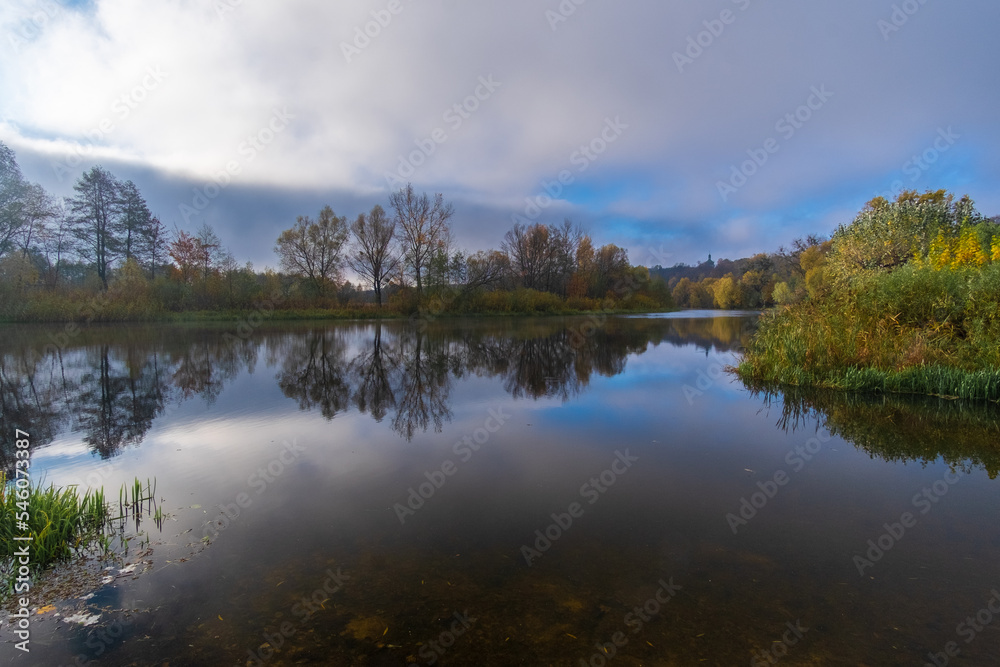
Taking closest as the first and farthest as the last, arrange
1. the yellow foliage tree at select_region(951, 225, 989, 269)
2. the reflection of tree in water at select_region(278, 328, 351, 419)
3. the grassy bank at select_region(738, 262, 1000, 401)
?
1. the reflection of tree in water at select_region(278, 328, 351, 419)
2. the grassy bank at select_region(738, 262, 1000, 401)
3. the yellow foliage tree at select_region(951, 225, 989, 269)

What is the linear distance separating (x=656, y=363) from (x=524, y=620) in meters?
11.5

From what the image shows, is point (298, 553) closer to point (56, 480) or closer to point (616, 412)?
point (56, 480)

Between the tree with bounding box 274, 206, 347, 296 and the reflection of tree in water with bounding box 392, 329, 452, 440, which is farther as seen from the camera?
the tree with bounding box 274, 206, 347, 296

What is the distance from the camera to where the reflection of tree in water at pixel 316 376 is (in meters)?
8.23

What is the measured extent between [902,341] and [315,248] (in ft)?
123

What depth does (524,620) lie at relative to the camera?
261 centimetres

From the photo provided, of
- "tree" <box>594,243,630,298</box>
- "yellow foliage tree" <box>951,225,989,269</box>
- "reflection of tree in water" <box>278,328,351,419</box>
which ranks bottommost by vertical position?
"reflection of tree in water" <box>278,328,351,419</box>

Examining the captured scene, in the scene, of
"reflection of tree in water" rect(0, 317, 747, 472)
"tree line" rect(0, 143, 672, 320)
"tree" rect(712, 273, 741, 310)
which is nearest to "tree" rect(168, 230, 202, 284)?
"tree line" rect(0, 143, 672, 320)

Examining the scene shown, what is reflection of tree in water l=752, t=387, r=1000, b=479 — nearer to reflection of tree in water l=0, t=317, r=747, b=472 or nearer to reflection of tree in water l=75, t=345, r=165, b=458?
reflection of tree in water l=0, t=317, r=747, b=472

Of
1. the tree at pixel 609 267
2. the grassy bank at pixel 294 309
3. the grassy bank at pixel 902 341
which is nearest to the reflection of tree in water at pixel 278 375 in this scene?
the grassy bank at pixel 902 341

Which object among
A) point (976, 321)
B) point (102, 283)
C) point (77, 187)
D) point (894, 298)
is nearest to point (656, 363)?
point (894, 298)

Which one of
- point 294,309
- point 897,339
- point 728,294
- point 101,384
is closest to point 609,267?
point 728,294

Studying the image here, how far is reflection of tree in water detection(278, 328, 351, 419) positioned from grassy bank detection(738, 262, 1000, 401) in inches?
359

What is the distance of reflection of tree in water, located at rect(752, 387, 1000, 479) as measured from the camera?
5.59m
